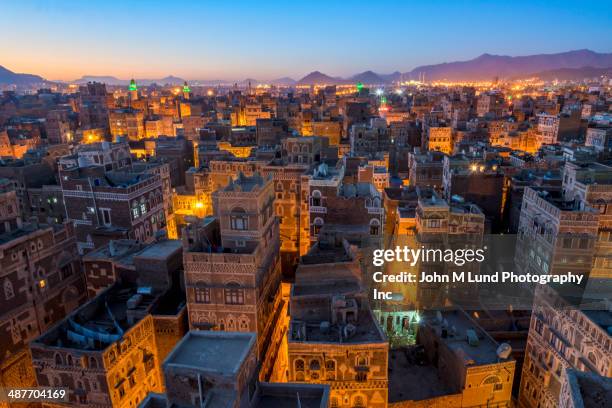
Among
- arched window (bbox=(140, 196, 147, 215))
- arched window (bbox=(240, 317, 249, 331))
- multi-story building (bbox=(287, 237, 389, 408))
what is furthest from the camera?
arched window (bbox=(140, 196, 147, 215))

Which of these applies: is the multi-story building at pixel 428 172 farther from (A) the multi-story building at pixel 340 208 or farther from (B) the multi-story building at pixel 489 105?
(B) the multi-story building at pixel 489 105

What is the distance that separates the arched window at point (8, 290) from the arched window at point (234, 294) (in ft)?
65.8

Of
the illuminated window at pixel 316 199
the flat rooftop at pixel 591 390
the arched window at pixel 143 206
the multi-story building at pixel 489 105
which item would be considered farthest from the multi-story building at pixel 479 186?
the multi-story building at pixel 489 105

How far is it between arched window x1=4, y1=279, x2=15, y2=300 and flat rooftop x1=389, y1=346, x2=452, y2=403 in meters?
34.1

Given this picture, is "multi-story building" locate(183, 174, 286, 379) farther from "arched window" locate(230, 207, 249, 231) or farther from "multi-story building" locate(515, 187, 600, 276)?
"multi-story building" locate(515, 187, 600, 276)

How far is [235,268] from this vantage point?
3425 centimetres

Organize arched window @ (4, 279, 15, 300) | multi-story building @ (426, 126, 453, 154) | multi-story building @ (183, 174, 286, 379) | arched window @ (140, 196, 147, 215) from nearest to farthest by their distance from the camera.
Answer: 1. multi-story building @ (183, 174, 286, 379)
2. arched window @ (4, 279, 15, 300)
3. arched window @ (140, 196, 147, 215)
4. multi-story building @ (426, 126, 453, 154)

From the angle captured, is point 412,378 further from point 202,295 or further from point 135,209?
point 135,209

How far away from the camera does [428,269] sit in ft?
151

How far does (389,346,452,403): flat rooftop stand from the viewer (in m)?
33.0

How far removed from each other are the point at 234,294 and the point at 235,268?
242 centimetres

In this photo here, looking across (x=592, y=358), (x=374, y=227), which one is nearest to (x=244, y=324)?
(x=374, y=227)

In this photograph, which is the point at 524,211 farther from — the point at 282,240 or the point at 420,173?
the point at 282,240

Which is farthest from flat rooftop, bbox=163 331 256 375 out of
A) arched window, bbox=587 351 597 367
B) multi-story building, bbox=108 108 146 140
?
multi-story building, bbox=108 108 146 140
